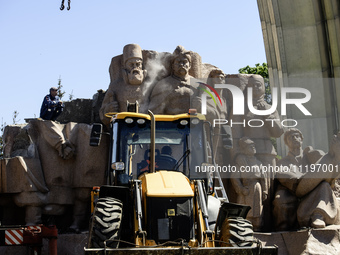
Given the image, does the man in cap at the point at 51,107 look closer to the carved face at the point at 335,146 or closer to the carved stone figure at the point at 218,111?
the carved stone figure at the point at 218,111

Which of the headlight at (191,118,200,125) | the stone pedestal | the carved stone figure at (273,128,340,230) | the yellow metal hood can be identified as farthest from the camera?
the carved stone figure at (273,128,340,230)

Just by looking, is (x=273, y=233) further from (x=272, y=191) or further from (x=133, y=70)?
(x=133, y=70)

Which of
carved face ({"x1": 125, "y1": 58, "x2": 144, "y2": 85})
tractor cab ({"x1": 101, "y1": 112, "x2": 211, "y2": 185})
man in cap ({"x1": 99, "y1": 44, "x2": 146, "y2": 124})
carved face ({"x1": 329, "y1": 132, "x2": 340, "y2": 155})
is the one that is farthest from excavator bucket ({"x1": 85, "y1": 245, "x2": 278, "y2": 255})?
carved face ({"x1": 125, "y1": 58, "x2": 144, "y2": 85})

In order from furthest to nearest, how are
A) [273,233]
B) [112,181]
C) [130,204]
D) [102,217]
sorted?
[273,233]
[112,181]
[130,204]
[102,217]

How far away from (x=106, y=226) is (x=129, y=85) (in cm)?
739

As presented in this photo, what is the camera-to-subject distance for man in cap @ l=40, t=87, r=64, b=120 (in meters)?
14.7

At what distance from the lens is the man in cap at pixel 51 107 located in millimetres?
14672

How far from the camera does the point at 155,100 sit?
49.0ft

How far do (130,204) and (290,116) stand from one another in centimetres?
1240

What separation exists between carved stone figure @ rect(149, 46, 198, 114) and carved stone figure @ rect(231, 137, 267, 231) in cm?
162

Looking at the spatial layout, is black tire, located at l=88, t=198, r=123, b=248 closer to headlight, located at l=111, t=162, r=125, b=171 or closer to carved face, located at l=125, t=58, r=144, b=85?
headlight, located at l=111, t=162, r=125, b=171

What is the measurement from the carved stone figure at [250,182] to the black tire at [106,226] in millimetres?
6322

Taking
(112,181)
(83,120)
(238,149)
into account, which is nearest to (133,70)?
(83,120)

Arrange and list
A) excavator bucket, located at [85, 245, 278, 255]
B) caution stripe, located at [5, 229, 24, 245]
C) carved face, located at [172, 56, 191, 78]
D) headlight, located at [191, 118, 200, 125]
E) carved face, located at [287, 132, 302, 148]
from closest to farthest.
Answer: excavator bucket, located at [85, 245, 278, 255], headlight, located at [191, 118, 200, 125], caution stripe, located at [5, 229, 24, 245], carved face, located at [287, 132, 302, 148], carved face, located at [172, 56, 191, 78]
